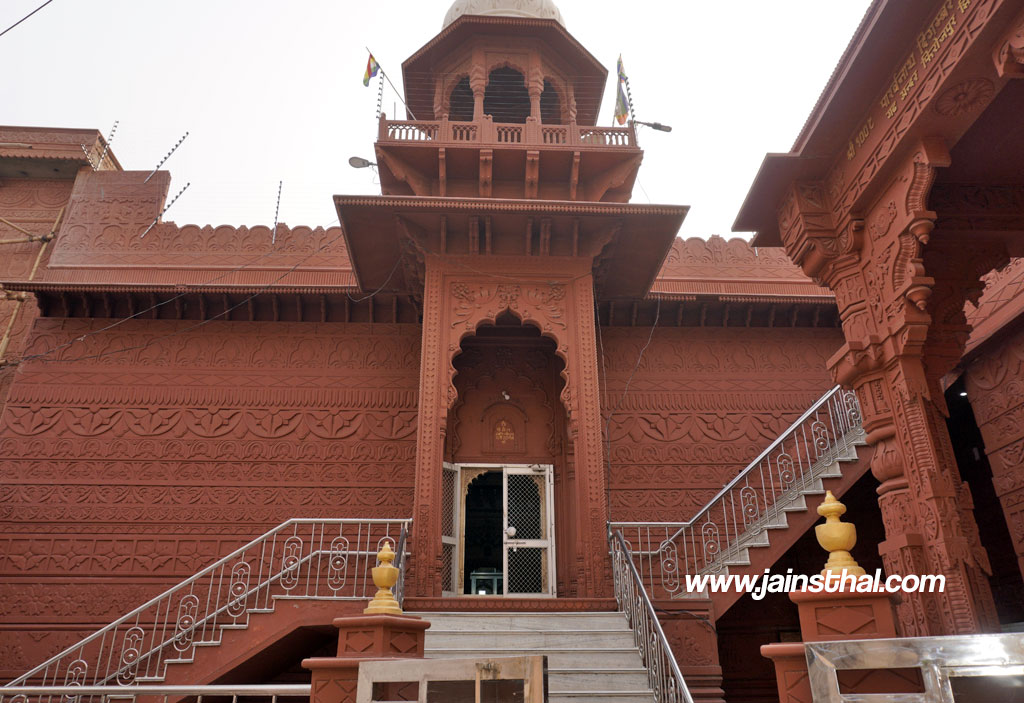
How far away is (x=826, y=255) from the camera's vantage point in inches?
196

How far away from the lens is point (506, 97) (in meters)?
11.3

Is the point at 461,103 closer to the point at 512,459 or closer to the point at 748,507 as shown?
the point at 512,459

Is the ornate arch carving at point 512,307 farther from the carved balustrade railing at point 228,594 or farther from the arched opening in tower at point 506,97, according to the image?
the arched opening in tower at point 506,97

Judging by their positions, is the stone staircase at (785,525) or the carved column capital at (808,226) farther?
the stone staircase at (785,525)

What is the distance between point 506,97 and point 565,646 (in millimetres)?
8694

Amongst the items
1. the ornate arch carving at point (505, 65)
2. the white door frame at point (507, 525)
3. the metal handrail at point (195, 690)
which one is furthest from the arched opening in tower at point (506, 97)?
the metal handrail at point (195, 690)

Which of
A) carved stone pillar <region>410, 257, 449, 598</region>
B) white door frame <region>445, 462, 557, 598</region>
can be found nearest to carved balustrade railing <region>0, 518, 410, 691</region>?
carved stone pillar <region>410, 257, 449, 598</region>

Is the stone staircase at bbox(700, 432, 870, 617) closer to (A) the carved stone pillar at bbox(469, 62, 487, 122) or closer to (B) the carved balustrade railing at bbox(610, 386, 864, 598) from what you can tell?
(B) the carved balustrade railing at bbox(610, 386, 864, 598)

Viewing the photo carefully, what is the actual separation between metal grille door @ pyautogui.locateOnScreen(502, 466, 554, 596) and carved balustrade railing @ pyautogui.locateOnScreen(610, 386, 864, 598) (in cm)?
105

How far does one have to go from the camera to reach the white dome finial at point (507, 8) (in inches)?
440

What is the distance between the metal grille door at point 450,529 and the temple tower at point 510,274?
3 cm

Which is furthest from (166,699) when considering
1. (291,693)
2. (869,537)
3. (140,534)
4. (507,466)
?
(869,537)

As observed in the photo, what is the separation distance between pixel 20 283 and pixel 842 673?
37.7ft

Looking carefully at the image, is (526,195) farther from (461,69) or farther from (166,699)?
(166,699)
